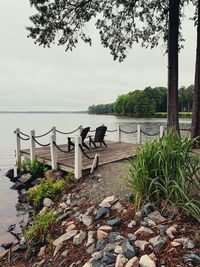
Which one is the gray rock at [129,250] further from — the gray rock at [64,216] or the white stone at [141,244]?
the gray rock at [64,216]

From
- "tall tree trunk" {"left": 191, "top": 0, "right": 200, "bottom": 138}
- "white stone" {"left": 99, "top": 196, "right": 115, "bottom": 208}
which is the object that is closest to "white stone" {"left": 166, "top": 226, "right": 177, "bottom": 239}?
"white stone" {"left": 99, "top": 196, "right": 115, "bottom": 208}

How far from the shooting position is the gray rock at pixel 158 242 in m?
3.29

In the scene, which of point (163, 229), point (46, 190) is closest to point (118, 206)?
point (163, 229)

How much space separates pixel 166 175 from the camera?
4.18 m

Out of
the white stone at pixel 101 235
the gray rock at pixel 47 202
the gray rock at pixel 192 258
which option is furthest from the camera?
the gray rock at pixel 47 202

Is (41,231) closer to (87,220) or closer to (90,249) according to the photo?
(87,220)

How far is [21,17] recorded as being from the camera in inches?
492

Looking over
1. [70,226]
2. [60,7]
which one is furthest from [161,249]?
[60,7]

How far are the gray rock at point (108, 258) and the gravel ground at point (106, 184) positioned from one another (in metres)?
1.68

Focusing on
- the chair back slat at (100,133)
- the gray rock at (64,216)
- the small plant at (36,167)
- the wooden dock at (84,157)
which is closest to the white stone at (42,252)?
the gray rock at (64,216)

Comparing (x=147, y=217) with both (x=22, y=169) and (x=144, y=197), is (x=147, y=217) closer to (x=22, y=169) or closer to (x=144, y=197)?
(x=144, y=197)

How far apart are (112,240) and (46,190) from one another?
3.88 m

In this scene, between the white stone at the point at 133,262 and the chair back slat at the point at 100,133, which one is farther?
the chair back slat at the point at 100,133

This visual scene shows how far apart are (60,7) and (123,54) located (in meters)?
3.95
